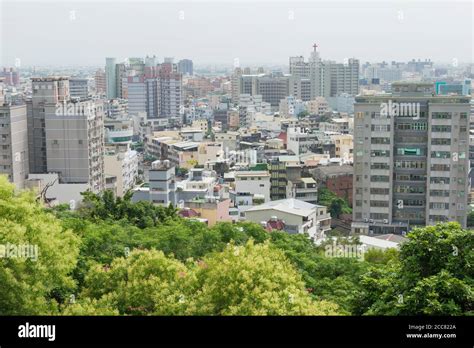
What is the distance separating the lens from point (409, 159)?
866 centimetres

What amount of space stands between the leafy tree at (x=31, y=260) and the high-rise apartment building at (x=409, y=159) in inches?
226

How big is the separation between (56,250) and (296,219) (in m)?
4.62

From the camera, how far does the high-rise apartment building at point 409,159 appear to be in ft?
27.4

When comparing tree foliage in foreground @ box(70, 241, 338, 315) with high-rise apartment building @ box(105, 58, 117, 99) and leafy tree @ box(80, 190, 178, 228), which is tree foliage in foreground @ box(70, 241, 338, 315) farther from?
high-rise apartment building @ box(105, 58, 117, 99)

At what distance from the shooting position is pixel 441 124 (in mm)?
8422

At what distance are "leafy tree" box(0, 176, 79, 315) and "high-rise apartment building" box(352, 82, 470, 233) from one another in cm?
573

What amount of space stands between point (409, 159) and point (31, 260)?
666 cm

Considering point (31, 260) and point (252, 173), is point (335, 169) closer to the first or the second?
point (252, 173)

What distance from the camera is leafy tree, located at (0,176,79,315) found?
2.47m

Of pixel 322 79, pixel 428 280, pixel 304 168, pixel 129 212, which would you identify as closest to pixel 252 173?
pixel 304 168

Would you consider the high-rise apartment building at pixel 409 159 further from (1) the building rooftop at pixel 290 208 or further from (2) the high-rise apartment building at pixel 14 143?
(2) the high-rise apartment building at pixel 14 143

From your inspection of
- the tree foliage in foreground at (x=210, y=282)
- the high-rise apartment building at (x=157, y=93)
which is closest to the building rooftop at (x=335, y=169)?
the tree foliage in foreground at (x=210, y=282)
